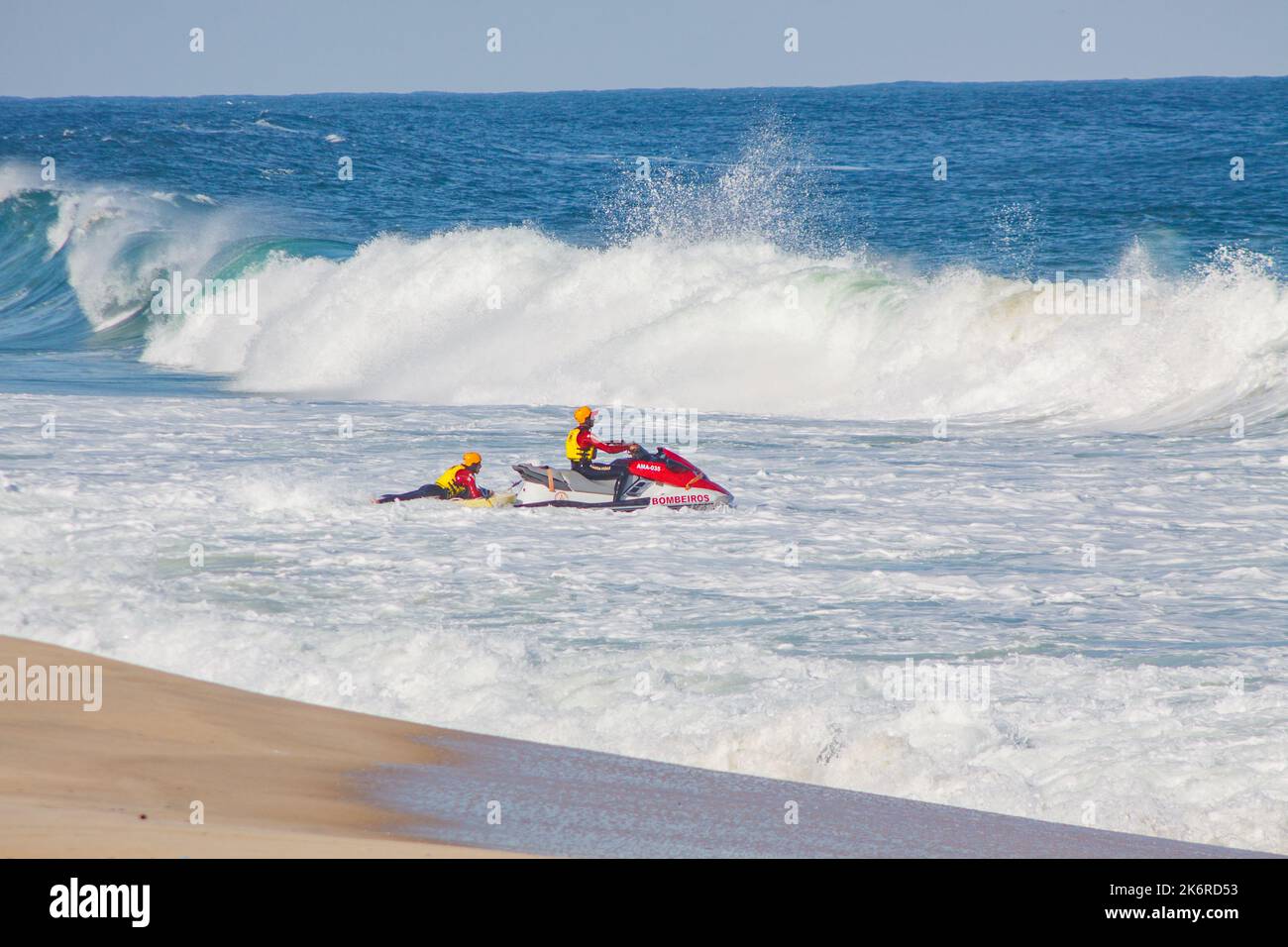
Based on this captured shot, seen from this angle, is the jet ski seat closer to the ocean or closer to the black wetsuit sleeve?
the ocean

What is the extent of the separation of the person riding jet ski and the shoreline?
6.99 meters

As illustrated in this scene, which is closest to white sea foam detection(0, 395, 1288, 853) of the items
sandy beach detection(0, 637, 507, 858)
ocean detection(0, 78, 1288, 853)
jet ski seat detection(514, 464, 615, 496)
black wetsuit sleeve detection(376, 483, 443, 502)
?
ocean detection(0, 78, 1288, 853)

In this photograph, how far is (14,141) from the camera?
238 feet

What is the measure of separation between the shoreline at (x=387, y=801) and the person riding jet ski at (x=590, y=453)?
699cm

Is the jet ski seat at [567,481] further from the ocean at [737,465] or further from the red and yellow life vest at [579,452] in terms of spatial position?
the ocean at [737,465]

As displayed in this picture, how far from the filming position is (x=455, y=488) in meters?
15.4

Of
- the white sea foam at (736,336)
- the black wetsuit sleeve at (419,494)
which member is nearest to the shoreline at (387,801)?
the black wetsuit sleeve at (419,494)

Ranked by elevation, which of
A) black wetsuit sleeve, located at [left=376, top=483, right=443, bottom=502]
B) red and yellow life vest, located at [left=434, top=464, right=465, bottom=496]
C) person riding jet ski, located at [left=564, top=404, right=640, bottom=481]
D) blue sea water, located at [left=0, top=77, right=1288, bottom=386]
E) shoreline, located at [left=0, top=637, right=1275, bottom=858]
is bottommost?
shoreline, located at [left=0, top=637, right=1275, bottom=858]

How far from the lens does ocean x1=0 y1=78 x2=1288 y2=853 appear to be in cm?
907

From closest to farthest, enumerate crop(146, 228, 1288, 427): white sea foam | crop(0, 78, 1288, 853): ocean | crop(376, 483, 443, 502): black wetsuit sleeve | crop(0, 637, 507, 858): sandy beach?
crop(0, 637, 507, 858): sandy beach, crop(0, 78, 1288, 853): ocean, crop(376, 483, 443, 502): black wetsuit sleeve, crop(146, 228, 1288, 427): white sea foam

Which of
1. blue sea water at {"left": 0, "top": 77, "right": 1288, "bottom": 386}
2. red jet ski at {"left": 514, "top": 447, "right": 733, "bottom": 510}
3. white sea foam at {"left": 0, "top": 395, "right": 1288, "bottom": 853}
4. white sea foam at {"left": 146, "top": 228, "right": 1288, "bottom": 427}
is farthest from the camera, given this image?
blue sea water at {"left": 0, "top": 77, "right": 1288, "bottom": 386}

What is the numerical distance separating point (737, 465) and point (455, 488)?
13.5 feet
